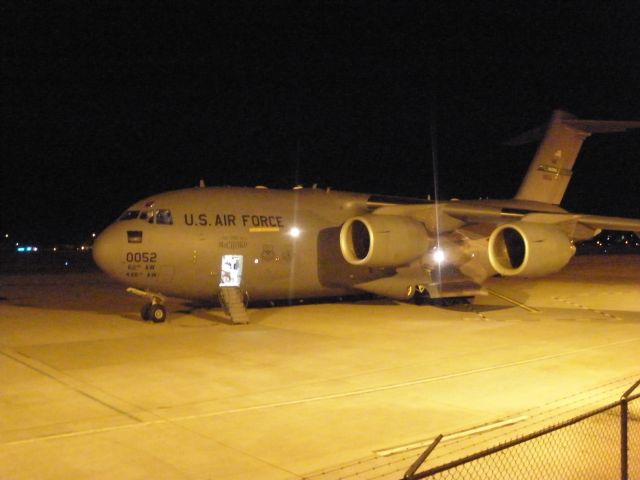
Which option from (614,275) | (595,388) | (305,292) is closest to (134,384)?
(595,388)

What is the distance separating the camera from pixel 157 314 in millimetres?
15156

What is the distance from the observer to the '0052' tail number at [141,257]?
1499 cm

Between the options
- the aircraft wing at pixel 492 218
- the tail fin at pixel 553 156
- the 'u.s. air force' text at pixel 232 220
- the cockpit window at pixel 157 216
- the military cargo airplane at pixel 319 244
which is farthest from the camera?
the tail fin at pixel 553 156

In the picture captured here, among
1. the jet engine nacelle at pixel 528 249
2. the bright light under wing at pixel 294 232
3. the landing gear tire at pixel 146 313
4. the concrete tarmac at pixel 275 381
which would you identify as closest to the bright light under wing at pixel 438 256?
the concrete tarmac at pixel 275 381

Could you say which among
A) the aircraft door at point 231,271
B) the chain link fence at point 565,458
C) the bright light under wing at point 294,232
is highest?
the bright light under wing at point 294,232

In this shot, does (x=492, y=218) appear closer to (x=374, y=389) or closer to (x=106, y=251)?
(x=106, y=251)

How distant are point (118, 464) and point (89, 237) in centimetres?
6386

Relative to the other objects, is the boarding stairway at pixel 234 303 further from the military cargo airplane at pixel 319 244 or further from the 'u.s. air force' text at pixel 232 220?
the 'u.s. air force' text at pixel 232 220

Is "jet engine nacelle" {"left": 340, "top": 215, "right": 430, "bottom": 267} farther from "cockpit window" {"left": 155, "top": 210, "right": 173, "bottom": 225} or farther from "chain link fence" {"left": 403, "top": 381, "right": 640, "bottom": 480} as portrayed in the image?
"chain link fence" {"left": 403, "top": 381, "right": 640, "bottom": 480}

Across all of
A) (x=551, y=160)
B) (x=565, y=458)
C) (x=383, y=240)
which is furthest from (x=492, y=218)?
(x=565, y=458)

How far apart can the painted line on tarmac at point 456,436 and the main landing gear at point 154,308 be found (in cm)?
929

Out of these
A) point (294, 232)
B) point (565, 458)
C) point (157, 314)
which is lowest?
point (565, 458)

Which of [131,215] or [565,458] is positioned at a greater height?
[131,215]

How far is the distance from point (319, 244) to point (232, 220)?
97.9 inches
